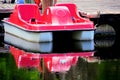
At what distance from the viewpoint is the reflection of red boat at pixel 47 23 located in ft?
54.7

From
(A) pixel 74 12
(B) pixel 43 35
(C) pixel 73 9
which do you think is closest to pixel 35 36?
(B) pixel 43 35

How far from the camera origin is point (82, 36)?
56.6 ft

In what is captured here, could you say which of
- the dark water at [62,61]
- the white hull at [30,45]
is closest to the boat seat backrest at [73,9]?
the dark water at [62,61]

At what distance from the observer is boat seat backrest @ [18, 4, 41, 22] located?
18.4 meters

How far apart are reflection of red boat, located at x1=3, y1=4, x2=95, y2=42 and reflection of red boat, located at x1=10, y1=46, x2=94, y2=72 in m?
0.99

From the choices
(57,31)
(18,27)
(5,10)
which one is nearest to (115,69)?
(57,31)

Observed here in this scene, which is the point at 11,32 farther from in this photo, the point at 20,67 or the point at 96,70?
the point at 96,70

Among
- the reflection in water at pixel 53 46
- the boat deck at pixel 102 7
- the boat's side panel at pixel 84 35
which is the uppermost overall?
the boat deck at pixel 102 7

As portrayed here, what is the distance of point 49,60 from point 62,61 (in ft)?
1.30

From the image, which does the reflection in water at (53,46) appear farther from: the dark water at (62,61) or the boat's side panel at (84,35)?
the boat's side panel at (84,35)

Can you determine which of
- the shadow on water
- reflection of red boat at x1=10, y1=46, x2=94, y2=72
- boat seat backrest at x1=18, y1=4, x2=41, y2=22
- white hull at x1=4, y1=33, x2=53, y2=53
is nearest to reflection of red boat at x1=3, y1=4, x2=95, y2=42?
boat seat backrest at x1=18, y1=4, x2=41, y2=22

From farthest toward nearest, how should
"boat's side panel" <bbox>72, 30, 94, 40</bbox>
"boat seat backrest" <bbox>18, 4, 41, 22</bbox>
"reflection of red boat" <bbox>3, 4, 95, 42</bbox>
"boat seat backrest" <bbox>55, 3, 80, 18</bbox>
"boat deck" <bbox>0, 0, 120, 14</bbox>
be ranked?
"boat deck" <bbox>0, 0, 120, 14</bbox>, "boat seat backrest" <bbox>18, 4, 41, 22</bbox>, "boat seat backrest" <bbox>55, 3, 80, 18</bbox>, "boat's side panel" <bbox>72, 30, 94, 40</bbox>, "reflection of red boat" <bbox>3, 4, 95, 42</bbox>

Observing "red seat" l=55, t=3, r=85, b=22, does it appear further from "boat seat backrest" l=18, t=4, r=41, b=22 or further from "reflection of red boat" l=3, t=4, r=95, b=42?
"boat seat backrest" l=18, t=4, r=41, b=22

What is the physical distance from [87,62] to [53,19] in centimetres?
348
